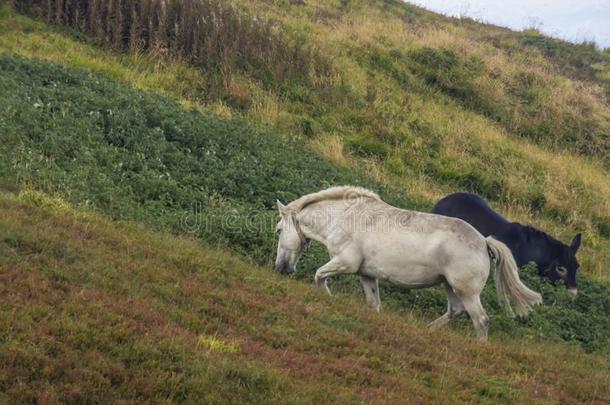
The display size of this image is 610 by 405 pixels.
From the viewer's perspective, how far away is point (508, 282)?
10.5m

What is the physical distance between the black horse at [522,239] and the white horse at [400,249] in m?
3.31

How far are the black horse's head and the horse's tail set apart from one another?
386cm

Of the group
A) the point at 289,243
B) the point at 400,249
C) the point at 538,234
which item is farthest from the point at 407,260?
the point at 538,234

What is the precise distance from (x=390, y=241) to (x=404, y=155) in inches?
437

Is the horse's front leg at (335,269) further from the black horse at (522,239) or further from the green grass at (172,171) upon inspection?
the black horse at (522,239)

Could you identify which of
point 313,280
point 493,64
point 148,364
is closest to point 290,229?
point 313,280

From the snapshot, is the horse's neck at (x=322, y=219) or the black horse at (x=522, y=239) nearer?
the horse's neck at (x=322, y=219)

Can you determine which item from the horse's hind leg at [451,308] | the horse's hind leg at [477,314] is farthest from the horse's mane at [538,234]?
the horse's hind leg at [477,314]

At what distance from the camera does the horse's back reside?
45.7 ft

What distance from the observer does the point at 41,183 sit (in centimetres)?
1115

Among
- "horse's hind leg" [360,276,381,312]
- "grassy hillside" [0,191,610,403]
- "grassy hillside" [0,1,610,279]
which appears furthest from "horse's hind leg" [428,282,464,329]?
"grassy hillside" [0,1,610,279]

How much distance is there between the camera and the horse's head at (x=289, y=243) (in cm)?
1131

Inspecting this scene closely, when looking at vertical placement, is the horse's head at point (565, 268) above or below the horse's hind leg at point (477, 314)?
below

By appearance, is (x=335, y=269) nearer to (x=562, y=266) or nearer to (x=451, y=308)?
(x=451, y=308)
